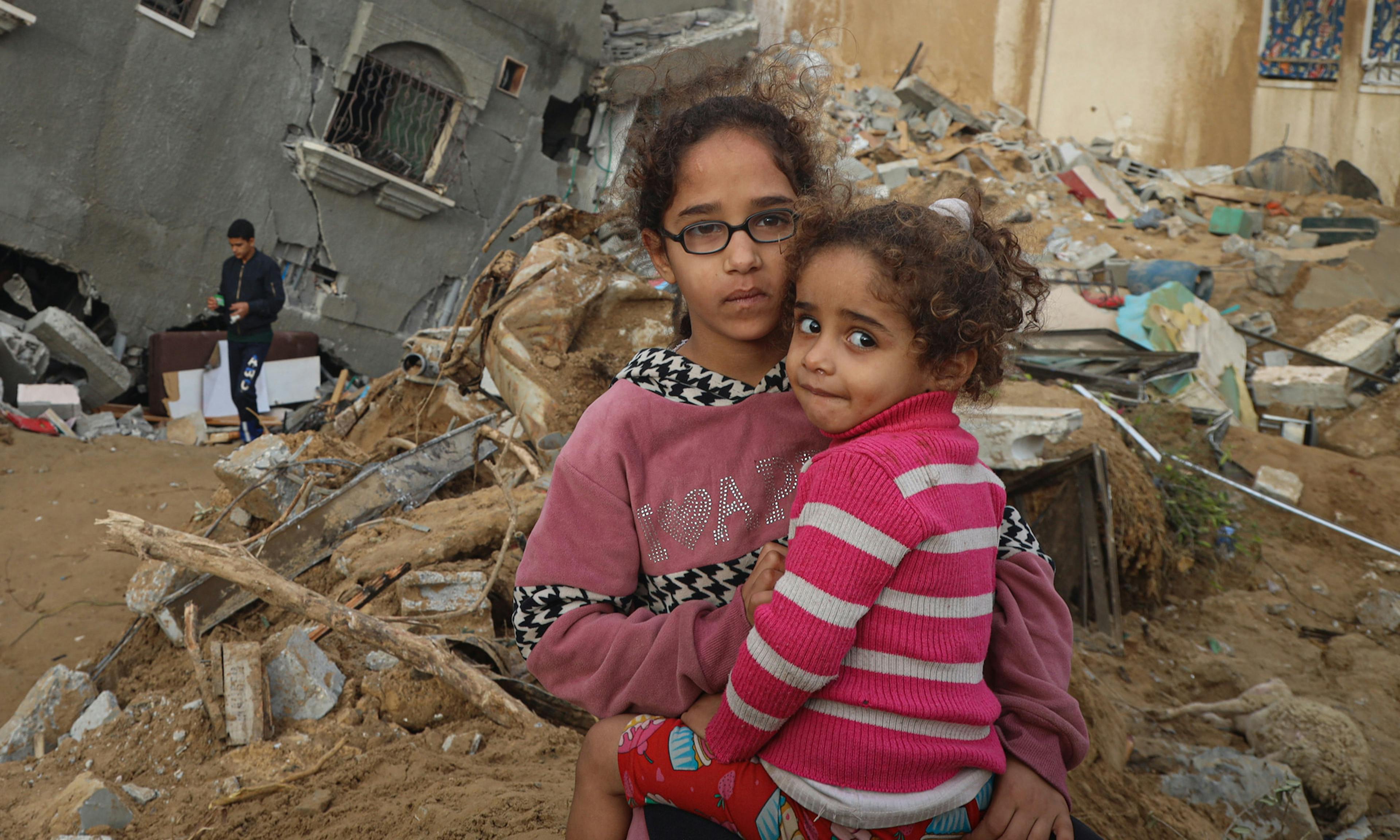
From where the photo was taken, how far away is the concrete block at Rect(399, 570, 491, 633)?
2.94 metres

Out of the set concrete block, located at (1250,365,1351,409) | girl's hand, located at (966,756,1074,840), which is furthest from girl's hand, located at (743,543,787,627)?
concrete block, located at (1250,365,1351,409)

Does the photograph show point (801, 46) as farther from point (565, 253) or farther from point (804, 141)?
point (565, 253)

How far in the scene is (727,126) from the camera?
137 cm

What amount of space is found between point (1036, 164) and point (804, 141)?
1313 cm

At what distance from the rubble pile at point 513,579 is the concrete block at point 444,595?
1 cm

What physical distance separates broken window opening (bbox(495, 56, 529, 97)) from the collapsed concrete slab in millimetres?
8313

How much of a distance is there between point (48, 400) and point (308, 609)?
6214 mm

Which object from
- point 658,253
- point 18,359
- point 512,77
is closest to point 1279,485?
point 658,253

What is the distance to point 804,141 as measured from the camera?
1.45 metres

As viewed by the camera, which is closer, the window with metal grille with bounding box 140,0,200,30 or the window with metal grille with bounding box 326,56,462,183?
the window with metal grille with bounding box 140,0,200,30

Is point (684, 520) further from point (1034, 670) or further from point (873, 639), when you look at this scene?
point (1034, 670)

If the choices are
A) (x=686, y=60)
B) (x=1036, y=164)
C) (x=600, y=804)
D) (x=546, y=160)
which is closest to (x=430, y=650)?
(x=600, y=804)

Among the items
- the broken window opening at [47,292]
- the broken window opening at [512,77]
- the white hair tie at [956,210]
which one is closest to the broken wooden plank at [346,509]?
the white hair tie at [956,210]

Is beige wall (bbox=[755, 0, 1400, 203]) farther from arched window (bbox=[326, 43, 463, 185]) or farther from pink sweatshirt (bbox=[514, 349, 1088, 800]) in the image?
pink sweatshirt (bbox=[514, 349, 1088, 800])
